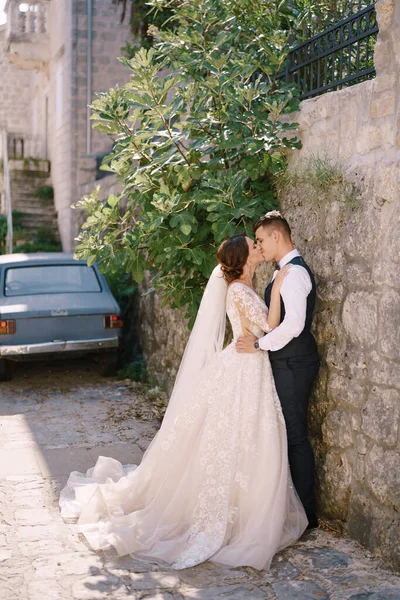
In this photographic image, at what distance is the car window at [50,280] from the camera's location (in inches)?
355

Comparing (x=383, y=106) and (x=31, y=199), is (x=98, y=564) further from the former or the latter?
(x=31, y=199)

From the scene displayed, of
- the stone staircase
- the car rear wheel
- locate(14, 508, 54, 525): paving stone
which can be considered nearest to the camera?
locate(14, 508, 54, 525): paving stone

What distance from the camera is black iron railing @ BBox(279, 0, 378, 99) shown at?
4.74 metres

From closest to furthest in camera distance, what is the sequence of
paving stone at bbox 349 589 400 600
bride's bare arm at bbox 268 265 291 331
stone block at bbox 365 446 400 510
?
paving stone at bbox 349 589 400 600
stone block at bbox 365 446 400 510
bride's bare arm at bbox 268 265 291 331

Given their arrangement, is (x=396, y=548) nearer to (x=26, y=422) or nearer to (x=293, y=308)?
(x=293, y=308)

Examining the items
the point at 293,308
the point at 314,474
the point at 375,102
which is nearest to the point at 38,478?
the point at 314,474

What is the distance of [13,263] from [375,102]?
612 centimetres

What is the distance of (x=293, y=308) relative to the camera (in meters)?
4.32

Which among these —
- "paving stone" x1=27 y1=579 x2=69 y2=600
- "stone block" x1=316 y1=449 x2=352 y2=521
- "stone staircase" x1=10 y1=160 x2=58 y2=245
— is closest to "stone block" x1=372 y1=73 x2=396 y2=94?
"stone block" x1=316 y1=449 x2=352 y2=521

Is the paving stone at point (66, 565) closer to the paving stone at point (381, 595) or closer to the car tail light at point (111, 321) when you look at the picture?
the paving stone at point (381, 595)

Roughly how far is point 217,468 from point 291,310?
1044 millimetres

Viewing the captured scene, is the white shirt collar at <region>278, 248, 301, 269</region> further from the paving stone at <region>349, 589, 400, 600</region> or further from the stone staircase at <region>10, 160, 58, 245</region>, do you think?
the stone staircase at <region>10, 160, 58, 245</region>

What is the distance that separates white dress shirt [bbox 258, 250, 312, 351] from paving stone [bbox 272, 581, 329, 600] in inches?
51.2

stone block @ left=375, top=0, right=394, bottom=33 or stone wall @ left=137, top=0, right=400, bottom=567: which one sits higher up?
stone block @ left=375, top=0, right=394, bottom=33
